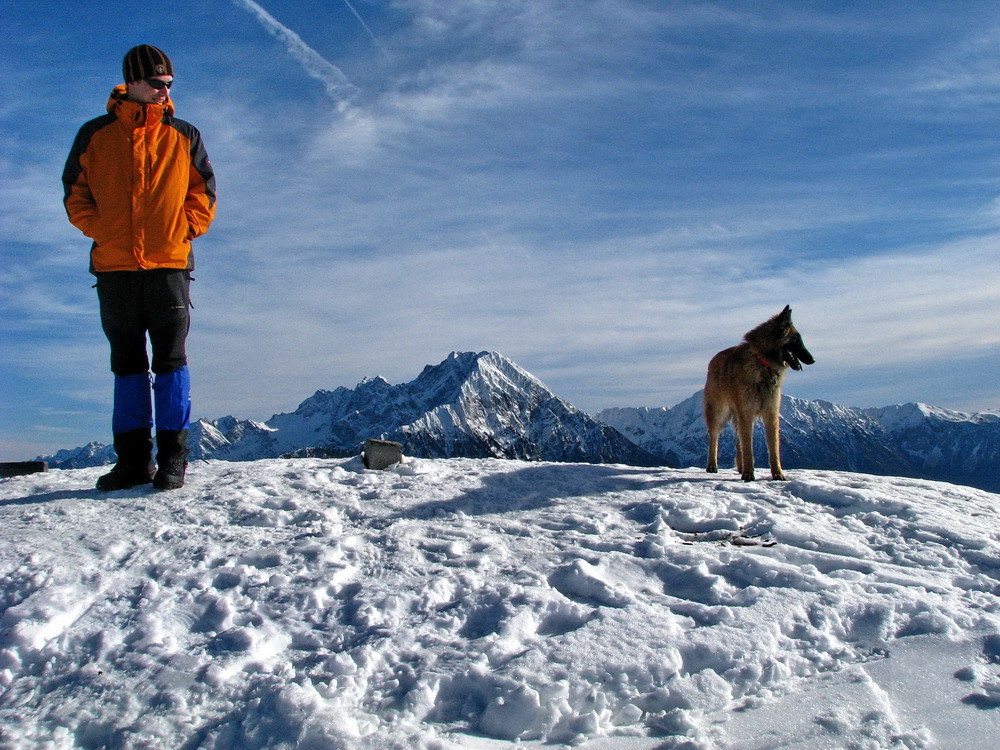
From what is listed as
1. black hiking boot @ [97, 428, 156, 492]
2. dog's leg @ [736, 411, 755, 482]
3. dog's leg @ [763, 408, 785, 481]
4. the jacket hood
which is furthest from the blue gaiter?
dog's leg @ [763, 408, 785, 481]

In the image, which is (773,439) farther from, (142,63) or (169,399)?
(142,63)

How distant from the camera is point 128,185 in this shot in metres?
6.20

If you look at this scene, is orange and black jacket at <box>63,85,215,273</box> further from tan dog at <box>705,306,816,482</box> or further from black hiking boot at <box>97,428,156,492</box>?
tan dog at <box>705,306,816,482</box>

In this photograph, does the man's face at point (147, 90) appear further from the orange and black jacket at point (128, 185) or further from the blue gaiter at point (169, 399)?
the blue gaiter at point (169, 399)

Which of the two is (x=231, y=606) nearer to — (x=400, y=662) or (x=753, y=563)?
(x=400, y=662)

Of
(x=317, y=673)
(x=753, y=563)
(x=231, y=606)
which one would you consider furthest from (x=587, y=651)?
(x=231, y=606)

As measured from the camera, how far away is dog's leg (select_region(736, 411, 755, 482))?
28.6ft

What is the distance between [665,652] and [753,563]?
158 cm

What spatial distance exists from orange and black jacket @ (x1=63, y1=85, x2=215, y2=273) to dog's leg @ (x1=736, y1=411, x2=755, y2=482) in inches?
278

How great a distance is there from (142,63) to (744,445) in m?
8.02

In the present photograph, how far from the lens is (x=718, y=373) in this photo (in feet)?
32.3

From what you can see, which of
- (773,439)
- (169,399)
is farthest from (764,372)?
(169,399)

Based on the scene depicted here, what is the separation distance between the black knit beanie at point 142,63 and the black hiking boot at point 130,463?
132 inches

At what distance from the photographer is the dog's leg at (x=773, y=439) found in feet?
28.7
